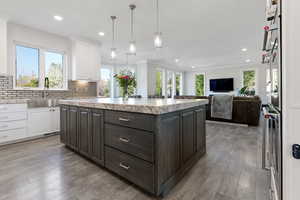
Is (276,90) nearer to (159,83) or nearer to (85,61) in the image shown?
(85,61)

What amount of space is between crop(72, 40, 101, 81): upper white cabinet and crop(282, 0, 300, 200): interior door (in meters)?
4.66

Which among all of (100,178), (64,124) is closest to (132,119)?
(100,178)

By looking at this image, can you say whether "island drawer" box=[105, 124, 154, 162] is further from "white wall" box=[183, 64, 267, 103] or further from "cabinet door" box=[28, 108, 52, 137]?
"white wall" box=[183, 64, 267, 103]

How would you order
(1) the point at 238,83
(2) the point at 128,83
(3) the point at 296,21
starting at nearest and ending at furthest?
(3) the point at 296,21 < (2) the point at 128,83 < (1) the point at 238,83

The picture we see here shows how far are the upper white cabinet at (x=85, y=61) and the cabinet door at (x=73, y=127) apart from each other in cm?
214

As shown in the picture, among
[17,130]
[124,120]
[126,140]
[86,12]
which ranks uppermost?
[86,12]

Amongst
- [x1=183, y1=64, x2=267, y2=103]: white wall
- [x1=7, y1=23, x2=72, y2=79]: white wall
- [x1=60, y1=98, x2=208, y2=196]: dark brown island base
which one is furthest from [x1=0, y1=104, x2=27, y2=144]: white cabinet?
[x1=183, y1=64, x2=267, y2=103]: white wall

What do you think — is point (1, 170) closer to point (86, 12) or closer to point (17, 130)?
point (17, 130)

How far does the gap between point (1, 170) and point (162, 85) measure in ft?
25.8

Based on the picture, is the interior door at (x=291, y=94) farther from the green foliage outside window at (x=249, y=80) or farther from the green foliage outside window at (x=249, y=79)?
the green foliage outside window at (x=249, y=79)

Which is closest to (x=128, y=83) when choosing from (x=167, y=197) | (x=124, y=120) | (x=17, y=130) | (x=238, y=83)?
(x=124, y=120)

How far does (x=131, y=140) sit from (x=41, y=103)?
126 inches

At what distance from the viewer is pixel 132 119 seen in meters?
1.56

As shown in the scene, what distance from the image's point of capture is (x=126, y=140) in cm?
165
